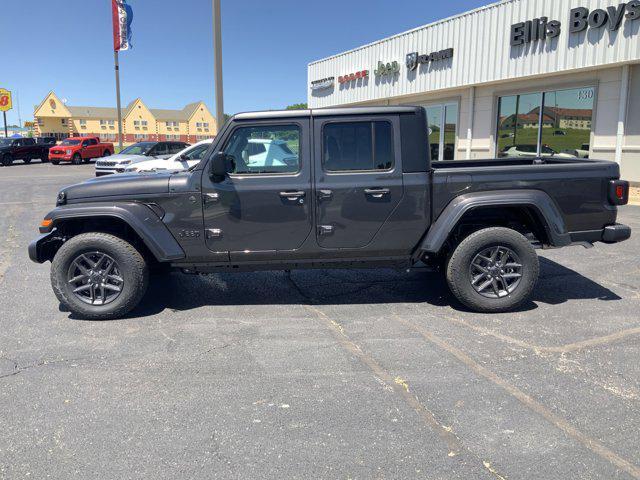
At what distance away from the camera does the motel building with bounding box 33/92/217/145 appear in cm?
9175

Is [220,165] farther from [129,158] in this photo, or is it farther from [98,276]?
[129,158]

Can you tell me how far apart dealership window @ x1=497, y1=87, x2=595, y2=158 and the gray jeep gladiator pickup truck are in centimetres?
1066

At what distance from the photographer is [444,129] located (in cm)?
1989

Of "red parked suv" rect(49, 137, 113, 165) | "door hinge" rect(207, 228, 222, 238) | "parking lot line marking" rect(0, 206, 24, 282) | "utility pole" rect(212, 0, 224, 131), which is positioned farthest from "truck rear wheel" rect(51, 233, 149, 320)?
"red parked suv" rect(49, 137, 113, 165)

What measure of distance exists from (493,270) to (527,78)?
12493 mm

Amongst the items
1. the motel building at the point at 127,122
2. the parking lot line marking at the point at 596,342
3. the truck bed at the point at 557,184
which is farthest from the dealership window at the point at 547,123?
the motel building at the point at 127,122

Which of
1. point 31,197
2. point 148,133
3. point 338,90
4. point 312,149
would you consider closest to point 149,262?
point 312,149

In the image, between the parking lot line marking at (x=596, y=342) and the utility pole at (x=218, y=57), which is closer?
the parking lot line marking at (x=596, y=342)

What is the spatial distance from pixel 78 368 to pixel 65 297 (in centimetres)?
121

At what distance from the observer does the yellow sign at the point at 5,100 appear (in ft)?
195

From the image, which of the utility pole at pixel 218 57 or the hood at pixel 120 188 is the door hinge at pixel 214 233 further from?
the utility pole at pixel 218 57

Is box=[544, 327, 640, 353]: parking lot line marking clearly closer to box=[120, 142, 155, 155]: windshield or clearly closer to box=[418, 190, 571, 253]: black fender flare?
box=[418, 190, 571, 253]: black fender flare

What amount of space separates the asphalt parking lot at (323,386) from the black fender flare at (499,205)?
2.38ft

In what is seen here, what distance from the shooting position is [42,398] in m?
3.41
